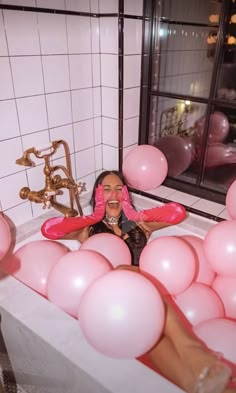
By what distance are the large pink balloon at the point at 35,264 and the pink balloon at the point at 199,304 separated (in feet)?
1.97

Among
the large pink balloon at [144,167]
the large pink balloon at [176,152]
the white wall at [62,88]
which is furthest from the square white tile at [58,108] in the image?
the large pink balloon at [176,152]

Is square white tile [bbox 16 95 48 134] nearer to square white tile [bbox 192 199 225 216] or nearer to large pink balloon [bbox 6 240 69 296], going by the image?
large pink balloon [bbox 6 240 69 296]

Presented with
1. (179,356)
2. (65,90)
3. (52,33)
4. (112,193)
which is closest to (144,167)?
(112,193)

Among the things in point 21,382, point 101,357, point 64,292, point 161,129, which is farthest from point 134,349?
point 161,129

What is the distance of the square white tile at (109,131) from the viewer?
77.3 inches

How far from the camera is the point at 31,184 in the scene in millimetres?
1695

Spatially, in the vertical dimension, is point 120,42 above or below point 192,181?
above

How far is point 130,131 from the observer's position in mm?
2025

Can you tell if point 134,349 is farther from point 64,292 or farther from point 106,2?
point 106,2

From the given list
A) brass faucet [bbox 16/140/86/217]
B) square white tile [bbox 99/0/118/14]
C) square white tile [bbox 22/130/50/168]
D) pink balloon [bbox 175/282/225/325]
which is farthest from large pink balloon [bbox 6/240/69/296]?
square white tile [bbox 99/0/118/14]

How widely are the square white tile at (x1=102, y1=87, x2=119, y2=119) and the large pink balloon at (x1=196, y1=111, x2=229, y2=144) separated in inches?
20.9

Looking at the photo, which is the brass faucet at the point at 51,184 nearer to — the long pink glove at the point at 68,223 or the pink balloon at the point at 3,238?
the long pink glove at the point at 68,223

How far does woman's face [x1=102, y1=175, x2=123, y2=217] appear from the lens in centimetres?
167

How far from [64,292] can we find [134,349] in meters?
0.37
